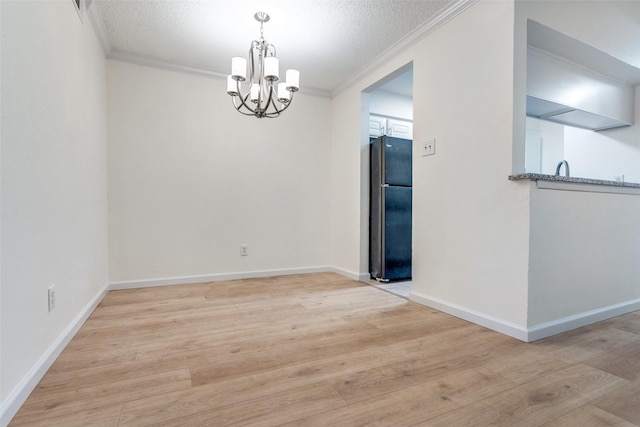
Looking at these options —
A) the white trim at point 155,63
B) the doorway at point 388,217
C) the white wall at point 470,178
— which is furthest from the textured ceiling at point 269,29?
the doorway at point 388,217

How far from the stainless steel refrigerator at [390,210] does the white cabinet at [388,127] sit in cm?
42

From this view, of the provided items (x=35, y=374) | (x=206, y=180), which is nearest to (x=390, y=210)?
(x=206, y=180)

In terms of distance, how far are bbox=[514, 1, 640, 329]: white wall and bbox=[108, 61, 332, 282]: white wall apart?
7.88 feet

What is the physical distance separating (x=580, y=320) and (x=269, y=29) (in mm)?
3145

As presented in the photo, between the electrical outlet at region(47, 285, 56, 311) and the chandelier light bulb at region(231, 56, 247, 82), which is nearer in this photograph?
the electrical outlet at region(47, 285, 56, 311)

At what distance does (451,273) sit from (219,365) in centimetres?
169

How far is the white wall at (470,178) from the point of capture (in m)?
1.87

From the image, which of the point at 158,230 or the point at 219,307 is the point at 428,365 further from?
the point at 158,230

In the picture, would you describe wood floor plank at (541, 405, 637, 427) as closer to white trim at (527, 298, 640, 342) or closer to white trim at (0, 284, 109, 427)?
white trim at (527, 298, 640, 342)

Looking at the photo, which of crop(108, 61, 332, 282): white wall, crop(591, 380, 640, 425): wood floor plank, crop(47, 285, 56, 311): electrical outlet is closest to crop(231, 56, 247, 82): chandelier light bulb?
crop(108, 61, 332, 282): white wall

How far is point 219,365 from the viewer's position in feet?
4.93

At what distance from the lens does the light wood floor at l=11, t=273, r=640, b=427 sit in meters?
1.13

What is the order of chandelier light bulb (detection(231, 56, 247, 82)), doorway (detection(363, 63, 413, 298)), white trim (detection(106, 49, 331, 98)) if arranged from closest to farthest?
chandelier light bulb (detection(231, 56, 247, 82)) < white trim (detection(106, 49, 331, 98)) < doorway (detection(363, 63, 413, 298))

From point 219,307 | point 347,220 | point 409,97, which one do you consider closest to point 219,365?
point 219,307
